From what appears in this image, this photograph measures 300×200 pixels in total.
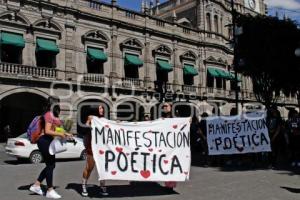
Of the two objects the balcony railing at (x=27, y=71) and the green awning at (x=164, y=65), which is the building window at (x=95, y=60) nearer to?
the balcony railing at (x=27, y=71)

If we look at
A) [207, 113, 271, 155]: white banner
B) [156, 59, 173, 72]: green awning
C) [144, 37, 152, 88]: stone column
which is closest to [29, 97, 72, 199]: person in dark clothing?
[207, 113, 271, 155]: white banner

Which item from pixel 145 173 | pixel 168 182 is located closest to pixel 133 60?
pixel 168 182

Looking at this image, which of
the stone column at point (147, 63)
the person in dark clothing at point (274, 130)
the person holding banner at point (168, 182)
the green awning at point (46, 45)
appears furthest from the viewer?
the stone column at point (147, 63)

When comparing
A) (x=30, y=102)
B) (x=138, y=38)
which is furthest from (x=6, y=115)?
(x=138, y=38)

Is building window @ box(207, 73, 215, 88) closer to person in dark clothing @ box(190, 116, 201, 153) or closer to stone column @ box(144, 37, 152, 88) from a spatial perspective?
stone column @ box(144, 37, 152, 88)

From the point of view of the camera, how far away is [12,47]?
26.2 metres

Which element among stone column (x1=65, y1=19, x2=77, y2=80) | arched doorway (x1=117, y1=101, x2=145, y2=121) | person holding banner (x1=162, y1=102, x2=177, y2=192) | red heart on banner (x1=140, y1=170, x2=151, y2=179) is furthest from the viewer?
arched doorway (x1=117, y1=101, x2=145, y2=121)

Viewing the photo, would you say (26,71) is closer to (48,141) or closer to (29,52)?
(29,52)

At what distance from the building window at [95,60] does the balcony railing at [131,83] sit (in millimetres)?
1886

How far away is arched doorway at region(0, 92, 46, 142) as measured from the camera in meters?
28.8

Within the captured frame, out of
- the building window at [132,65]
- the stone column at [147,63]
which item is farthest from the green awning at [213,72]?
the building window at [132,65]

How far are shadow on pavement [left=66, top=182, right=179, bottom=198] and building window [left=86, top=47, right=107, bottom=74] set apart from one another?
66.7ft

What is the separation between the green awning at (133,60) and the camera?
31.8 meters

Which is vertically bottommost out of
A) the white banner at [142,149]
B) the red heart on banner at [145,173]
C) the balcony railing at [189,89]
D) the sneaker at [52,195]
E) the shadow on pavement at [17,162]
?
the shadow on pavement at [17,162]
